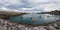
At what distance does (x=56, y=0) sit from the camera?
2.18 m

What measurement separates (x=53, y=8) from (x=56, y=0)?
0.10 meters

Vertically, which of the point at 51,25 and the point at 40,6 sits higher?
the point at 40,6

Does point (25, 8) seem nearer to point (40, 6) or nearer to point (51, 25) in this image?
point (40, 6)

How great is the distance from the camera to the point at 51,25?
220 cm

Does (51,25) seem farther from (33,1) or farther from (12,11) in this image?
(12,11)

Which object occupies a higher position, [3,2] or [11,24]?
[3,2]

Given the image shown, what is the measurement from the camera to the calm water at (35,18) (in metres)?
2.19

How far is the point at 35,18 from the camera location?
2.19 m

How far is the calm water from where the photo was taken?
2.19 m

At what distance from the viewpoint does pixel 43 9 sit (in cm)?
219

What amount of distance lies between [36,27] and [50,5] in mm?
321

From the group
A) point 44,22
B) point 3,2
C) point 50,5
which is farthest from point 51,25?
point 3,2

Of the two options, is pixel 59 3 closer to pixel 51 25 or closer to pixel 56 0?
pixel 56 0

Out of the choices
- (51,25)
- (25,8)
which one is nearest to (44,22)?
(51,25)
